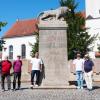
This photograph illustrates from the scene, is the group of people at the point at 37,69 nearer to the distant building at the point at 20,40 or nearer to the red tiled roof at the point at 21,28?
the distant building at the point at 20,40

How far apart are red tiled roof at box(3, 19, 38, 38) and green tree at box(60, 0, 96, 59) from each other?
3771cm

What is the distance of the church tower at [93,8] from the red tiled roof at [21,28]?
1751 cm

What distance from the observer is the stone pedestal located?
1723cm

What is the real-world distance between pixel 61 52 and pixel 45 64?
3.05 ft

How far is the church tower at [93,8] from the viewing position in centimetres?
6919

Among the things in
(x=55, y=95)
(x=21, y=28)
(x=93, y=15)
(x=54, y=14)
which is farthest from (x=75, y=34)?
(x=21, y=28)

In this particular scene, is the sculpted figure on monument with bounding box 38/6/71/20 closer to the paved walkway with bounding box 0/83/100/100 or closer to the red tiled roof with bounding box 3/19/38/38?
the paved walkway with bounding box 0/83/100/100

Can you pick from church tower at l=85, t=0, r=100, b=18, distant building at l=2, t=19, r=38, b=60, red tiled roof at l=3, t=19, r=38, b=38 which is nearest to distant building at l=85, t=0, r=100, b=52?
church tower at l=85, t=0, r=100, b=18

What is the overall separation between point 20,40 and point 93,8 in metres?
21.6

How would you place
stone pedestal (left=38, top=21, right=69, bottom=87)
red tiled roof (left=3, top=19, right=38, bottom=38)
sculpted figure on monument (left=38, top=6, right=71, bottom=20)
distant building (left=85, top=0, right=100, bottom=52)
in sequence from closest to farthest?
1. stone pedestal (left=38, top=21, right=69, bottom=87)
2. sculpted figure on monument (left=38, top=6, right=71, bottom=20)
3. distant building (left=85, top=0, right=100, bottom=52)
4. red tiled roof (left=3, top=19, right=38, bottom=38)

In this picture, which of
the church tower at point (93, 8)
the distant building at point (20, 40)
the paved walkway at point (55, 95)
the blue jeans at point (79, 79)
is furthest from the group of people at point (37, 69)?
the distant building at point (20, 40)

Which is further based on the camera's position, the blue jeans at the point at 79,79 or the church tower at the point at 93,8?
the church tower at the point at 93,8

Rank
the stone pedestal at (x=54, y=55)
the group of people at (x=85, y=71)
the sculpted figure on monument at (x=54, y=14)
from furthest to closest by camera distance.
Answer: the sculpted figure on monument at (x=54, y=14)
the stone pedestal at (x=54, y=55)
the group of people at (x=85, y=71)

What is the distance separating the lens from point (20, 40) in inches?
3312
